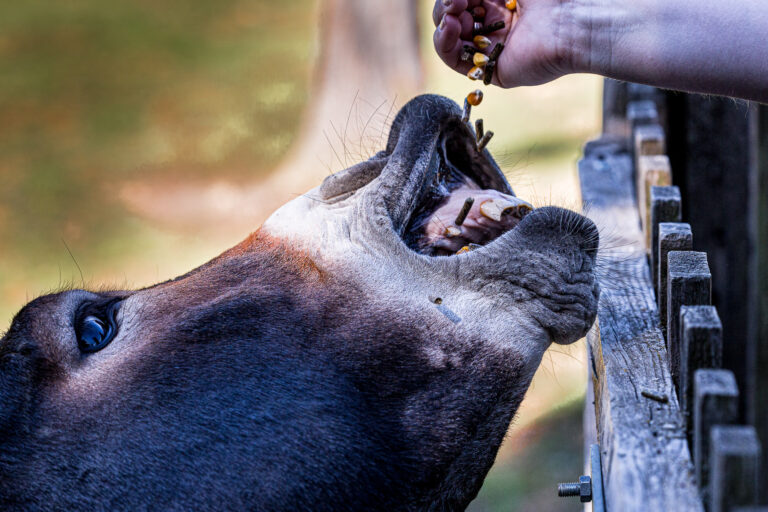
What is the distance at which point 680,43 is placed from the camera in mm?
1755

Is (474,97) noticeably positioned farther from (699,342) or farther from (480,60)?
(699,342)

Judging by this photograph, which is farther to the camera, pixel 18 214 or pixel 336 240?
pixel 18 214

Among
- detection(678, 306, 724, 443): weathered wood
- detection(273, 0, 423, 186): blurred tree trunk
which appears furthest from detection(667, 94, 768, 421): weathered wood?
detection(273, 0, 423, 186): blurred tree trunk

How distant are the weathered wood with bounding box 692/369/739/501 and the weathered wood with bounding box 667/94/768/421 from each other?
2540mm

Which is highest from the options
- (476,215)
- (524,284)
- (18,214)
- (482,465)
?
(18,214)

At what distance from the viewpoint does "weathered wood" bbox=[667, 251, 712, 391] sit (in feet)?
5.66

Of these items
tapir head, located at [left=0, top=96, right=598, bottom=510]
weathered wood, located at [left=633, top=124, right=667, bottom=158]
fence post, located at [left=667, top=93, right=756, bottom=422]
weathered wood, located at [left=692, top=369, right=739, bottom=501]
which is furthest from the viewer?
fence post, located at [left=667, top=93, right=756, bottom=422]

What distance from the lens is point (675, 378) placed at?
187cm

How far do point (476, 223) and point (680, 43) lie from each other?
0.64m

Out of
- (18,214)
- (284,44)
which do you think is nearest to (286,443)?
(18,214)

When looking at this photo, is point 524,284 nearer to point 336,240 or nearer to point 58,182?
point 336,240

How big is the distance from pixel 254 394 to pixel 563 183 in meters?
6.28

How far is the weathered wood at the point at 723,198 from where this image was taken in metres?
3.73

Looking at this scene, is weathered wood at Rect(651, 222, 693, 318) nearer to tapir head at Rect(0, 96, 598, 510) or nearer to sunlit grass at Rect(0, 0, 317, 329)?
tapir head at Rect(0, 96, 598, 510)
